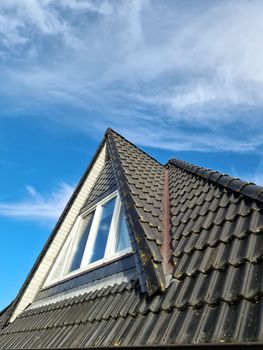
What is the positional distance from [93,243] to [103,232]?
30 cm

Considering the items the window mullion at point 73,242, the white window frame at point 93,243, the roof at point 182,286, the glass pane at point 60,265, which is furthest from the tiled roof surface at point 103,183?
the roof at point 182,286

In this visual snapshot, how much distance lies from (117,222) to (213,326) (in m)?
3.36

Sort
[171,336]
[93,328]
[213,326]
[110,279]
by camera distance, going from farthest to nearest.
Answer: [110,279] < [93,328] < [171,336] < [213,326]

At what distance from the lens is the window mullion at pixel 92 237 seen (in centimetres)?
548

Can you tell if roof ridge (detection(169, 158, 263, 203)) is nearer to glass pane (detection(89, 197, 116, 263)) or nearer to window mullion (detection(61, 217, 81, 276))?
glass pane (detection(89, 197, 116, 263))

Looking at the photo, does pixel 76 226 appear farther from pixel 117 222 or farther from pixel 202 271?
pixel 202 271

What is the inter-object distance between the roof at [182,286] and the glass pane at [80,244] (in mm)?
933

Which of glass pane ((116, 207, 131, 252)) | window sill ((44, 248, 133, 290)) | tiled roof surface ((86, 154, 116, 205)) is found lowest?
window sill ((44, 248, 133, 290))

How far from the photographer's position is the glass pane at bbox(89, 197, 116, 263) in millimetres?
5230

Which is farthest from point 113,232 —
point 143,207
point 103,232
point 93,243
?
point 143,207

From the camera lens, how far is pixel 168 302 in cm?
263

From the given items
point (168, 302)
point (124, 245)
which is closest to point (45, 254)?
point (124, 245)

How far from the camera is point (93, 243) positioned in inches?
224

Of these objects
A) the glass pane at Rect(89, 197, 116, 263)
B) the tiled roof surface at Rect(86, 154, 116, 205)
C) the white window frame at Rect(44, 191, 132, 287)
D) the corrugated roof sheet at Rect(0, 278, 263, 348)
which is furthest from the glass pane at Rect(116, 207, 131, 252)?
the tiled roof surface at Rect(86, 154, 116, 205)
